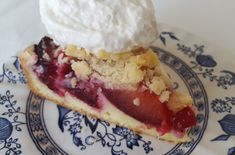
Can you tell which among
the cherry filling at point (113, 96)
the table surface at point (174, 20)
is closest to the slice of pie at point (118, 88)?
the cherry filling at point (113, 96)

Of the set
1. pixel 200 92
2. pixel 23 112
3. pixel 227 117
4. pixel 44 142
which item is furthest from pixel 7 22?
pixel 227 117

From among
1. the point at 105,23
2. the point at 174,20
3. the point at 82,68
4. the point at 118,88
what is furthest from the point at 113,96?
the point at 174,20

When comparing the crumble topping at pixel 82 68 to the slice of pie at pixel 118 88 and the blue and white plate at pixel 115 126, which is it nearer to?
the slice of pie at pixel 118 88

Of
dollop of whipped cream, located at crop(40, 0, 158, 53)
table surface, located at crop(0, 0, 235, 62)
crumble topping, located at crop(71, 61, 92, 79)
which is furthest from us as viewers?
table surface, located at crop(0, 0, 235, 62)

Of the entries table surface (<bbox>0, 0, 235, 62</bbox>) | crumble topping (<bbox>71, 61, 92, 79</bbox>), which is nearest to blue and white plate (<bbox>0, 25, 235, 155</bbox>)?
crumble topping (<bbox>71, 61, 92, 79</bbox>)

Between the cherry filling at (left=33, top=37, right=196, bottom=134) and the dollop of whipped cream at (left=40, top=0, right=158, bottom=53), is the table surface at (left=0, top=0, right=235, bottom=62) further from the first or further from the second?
the dollop of whipped cream at (left=40, top=0, right=158, bottom=53)

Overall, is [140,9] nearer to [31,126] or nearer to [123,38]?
[123,38]
